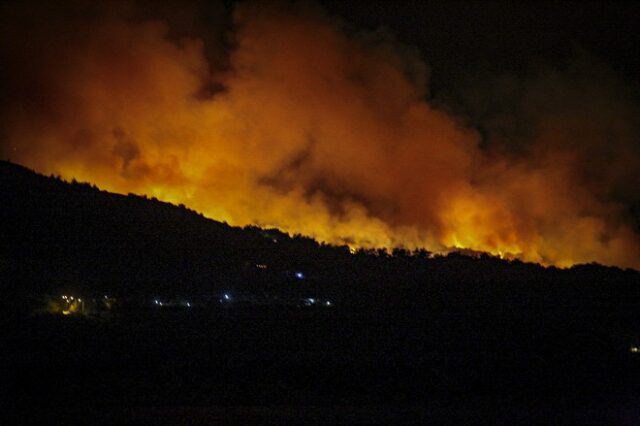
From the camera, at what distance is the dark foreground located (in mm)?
9539

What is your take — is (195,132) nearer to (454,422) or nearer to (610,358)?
(610,358)

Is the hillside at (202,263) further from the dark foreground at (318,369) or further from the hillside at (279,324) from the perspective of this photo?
the dark foreground at (318,369)

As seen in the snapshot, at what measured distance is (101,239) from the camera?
20.7 m

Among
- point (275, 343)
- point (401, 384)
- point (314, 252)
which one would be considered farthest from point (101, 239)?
point (401, 384)

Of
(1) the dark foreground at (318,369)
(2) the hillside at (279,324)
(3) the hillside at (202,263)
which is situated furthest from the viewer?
(3) the hillside at (202,263)

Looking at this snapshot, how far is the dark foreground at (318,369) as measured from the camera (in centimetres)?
954

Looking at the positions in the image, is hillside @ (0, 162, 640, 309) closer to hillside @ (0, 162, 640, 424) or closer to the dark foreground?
hillside @ (0, 162, 640, 424)

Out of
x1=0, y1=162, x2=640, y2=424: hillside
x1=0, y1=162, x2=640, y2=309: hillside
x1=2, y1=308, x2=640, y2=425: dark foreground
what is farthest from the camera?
x1=0, y1=162, x2=640, y2=309: hillside

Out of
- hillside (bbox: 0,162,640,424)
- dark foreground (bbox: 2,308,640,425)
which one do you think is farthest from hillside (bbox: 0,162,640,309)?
dark foreground (bbox: 2,308,640,425)

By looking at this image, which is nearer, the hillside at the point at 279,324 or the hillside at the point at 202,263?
the hillside at the point at 279,324

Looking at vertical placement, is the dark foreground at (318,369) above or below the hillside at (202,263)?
below

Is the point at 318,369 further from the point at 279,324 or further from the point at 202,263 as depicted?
the point at 202,263

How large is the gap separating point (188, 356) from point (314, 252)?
10987 mm

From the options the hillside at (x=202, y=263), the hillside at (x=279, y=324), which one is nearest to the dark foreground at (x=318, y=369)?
the hillside at (x=279, y=324)
